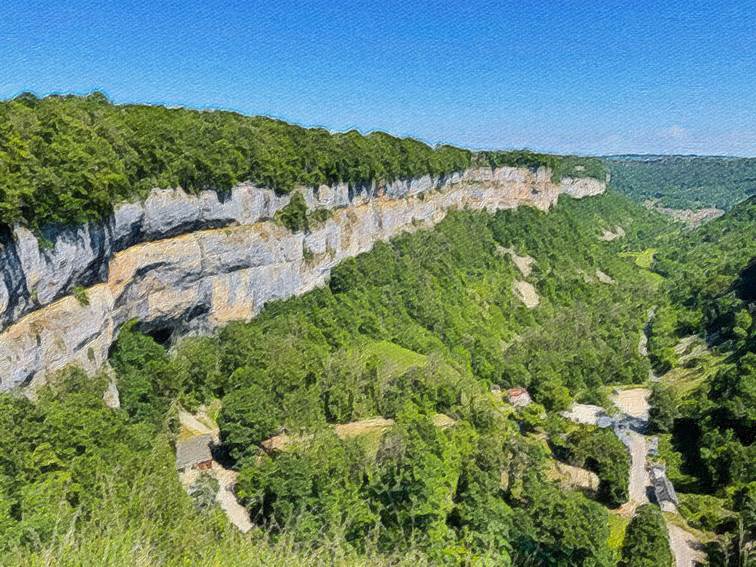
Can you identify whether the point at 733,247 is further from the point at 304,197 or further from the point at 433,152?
the point at 304,197

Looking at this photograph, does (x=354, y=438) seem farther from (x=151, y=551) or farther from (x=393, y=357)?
(x=151, y=551)

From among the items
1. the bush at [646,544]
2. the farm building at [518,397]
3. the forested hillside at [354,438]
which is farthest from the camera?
the farm building at [518,397]

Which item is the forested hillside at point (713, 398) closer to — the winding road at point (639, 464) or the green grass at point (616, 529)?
the winding road at point (639, 464)

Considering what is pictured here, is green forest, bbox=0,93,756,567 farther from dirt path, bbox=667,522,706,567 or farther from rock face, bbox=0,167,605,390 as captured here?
rock face, bbox=0,167,605,390

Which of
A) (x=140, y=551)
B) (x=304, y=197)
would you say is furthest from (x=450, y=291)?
(x=140, y=551)

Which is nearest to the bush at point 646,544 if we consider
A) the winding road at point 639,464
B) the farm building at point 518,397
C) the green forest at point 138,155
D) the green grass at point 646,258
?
the winding road at point 639,464

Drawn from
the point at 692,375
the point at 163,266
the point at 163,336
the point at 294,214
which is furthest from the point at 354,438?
the point at 692,375
